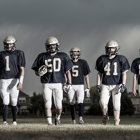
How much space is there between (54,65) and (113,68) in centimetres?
205

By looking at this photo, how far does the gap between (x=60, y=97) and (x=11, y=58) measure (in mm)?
2108

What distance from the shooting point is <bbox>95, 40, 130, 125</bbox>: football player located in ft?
50.5

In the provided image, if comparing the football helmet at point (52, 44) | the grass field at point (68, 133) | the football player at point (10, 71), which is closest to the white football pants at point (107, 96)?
the grass field at point (68, 133)

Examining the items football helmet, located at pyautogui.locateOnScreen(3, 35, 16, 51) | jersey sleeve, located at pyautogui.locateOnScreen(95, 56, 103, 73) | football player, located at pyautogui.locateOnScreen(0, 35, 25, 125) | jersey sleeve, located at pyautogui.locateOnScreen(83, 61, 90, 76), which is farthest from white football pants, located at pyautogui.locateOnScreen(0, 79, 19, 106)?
jersey sleeve, located at pyautogui.locateOnScreen(83, 61, 90, 76)

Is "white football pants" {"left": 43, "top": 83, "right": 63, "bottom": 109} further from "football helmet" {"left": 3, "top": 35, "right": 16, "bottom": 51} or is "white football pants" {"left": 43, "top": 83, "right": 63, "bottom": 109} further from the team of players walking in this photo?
"football helmet" {"left": 3, "top": 35, "right": 16, "bottom": 51}

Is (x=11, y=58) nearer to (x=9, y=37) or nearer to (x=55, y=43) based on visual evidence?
(x=9, y=37)

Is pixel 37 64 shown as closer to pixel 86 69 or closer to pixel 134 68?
pixel 134 68

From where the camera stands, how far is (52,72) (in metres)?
14.7

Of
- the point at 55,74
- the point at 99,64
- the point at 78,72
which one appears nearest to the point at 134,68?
the point at 99,64

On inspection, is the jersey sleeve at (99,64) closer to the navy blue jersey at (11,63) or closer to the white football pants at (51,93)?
the white football pants at (51,93)

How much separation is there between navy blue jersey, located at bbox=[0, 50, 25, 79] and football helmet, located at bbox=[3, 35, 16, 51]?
16cm

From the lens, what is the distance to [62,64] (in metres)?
14.8

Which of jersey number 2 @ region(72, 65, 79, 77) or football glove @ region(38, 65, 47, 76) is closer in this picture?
football glove @ region(38, 65, 47, 76)

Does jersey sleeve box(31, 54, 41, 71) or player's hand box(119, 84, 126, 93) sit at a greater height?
jersey sleeve box(31, 54, 41, 71)
